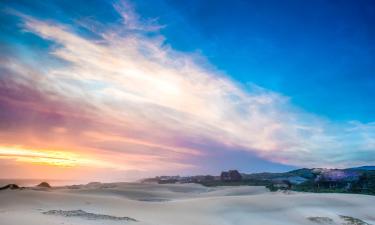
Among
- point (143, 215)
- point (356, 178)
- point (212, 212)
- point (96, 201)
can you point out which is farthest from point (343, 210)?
point (356, 178)

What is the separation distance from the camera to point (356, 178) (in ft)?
181

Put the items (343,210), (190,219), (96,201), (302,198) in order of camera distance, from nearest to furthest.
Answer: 1. (190,219)
2. (96,201)
3. (343,210)
4. (302,198)

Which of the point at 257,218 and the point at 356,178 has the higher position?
the point at 356,178

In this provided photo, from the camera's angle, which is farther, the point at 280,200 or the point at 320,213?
the point at 280,200

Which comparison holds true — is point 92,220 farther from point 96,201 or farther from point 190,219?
point 96,201

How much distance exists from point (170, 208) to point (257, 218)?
5541 millimetres

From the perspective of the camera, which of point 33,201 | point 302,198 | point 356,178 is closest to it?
point 33,201

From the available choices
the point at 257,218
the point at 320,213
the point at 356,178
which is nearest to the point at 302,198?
the point at 320,213

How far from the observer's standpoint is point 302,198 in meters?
31.8

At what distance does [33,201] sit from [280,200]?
59.6ft

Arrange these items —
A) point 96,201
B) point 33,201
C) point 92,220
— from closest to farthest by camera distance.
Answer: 1. point 92,220
2. point 33,201
3. point 96,201

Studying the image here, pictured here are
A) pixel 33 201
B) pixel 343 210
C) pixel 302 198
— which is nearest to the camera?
pixel 33 201

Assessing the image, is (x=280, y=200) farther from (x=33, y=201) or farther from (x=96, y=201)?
(x=33, y=201)

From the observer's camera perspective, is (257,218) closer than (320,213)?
Yes
